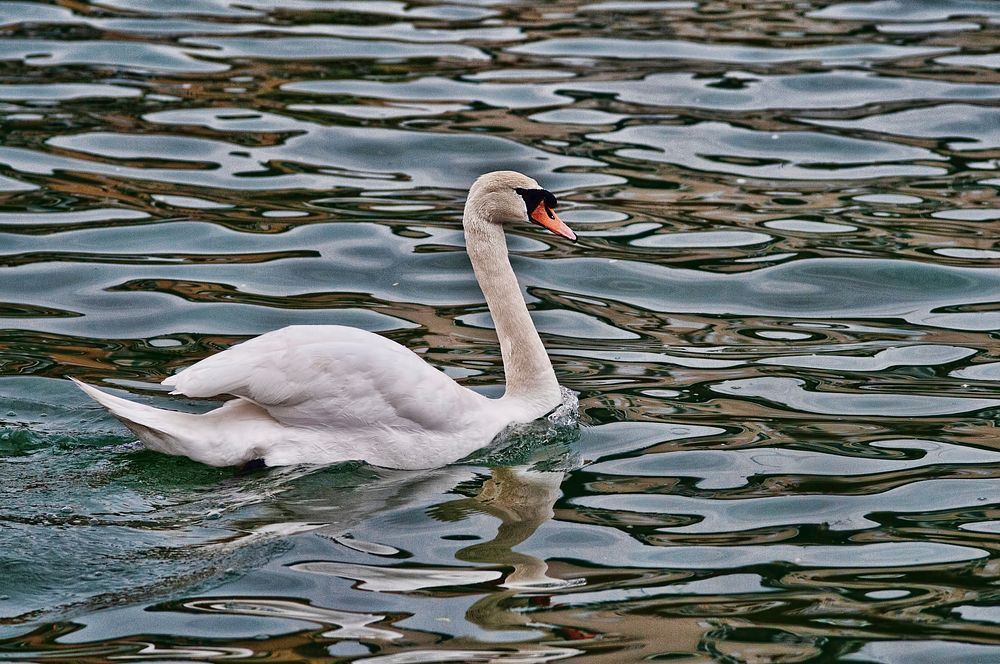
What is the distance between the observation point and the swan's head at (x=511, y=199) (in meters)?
8.20

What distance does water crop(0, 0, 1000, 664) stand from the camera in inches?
240

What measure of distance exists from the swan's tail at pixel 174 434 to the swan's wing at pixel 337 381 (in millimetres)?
180

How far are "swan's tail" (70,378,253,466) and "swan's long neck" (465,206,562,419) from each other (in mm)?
1547

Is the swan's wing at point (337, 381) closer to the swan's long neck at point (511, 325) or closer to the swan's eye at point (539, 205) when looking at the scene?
the swan's long neck at point (511, 325)

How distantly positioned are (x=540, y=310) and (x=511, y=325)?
2.01 metres

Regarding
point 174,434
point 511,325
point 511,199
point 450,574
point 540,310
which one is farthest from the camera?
point 540,310

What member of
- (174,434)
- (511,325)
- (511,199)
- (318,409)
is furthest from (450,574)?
(511,199)

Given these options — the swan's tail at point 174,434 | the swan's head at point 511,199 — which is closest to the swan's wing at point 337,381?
the swan's tail at point 174,434

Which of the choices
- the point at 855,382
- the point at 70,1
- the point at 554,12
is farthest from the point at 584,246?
the point at 70,1

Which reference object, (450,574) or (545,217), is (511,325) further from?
(450,574)

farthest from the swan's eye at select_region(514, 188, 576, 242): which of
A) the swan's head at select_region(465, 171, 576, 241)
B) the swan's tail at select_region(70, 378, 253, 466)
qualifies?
the swan's tail at select_region(70, 378, 253, 466)

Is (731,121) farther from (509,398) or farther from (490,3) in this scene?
(509,398)

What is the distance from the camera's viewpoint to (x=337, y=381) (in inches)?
296

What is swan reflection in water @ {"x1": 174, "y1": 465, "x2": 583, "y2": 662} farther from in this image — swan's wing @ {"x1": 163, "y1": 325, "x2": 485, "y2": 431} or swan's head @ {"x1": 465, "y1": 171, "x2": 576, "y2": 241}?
swan's head @ {"x1": 465, "y1": 171, "x2": 576, "y2": 241}
